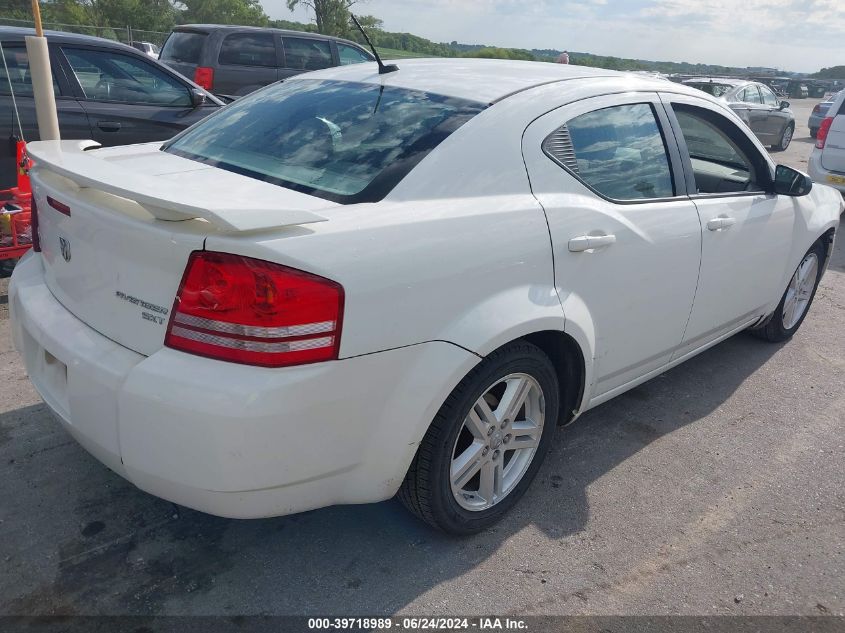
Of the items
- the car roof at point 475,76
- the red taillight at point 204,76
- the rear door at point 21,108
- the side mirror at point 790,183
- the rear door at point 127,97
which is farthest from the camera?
the red taillight at point 204,76

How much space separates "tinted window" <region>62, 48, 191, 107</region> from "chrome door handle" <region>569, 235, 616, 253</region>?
5058 mm

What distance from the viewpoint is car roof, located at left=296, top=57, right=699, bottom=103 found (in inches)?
111

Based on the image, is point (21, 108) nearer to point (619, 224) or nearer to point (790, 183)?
point (619, 224)

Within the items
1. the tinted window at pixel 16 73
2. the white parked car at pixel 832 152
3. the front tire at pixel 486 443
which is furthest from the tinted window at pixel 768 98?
the front tire at pixel 486 443

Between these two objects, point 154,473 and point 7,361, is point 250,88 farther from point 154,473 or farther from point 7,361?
point 154,473

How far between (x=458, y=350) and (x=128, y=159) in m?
1.62

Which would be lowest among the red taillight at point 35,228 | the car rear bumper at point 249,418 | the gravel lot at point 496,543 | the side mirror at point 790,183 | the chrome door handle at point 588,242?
the gravel lot at point 496,543

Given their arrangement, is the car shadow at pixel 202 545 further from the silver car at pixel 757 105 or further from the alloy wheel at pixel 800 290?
the silver car at pixel 757 105

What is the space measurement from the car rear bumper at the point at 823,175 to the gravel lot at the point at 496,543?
6.80m

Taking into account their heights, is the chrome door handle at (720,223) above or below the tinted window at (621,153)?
below

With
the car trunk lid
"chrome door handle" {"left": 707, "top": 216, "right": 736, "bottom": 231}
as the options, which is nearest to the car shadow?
the car trunk lid

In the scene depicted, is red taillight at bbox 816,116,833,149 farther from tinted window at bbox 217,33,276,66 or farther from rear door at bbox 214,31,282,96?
tinted window at bbox 217,33,276,66

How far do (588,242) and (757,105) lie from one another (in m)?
13.9

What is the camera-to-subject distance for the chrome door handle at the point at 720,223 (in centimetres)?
334
